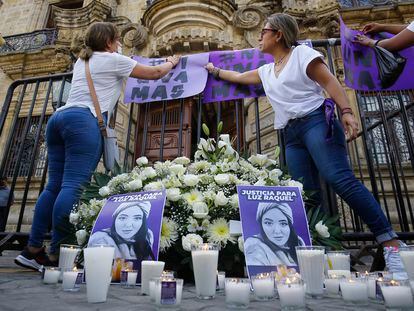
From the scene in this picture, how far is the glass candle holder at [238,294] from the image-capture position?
3.55 ft

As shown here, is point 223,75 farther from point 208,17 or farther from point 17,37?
point 17,37

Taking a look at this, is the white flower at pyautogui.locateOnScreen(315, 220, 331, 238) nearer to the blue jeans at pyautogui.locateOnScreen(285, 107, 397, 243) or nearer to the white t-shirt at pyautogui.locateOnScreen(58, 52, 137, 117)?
the blue jeans at pyautogui.locateOnScreen(285, 107, 397, 243)

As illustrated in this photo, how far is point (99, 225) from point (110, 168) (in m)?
0.57

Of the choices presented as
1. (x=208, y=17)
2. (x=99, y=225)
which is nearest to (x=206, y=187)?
(x=99, y=225)

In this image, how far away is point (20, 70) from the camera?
10789 millimetres

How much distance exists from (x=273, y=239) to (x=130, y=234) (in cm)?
78

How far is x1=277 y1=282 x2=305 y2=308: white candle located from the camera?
103 centimetres

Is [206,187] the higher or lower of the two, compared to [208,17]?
lower

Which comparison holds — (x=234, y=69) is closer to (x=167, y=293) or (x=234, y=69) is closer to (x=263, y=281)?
(x=263, y=281)

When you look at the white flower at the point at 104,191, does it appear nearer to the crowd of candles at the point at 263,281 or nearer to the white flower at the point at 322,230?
the crowd of candles at the point at 263,281

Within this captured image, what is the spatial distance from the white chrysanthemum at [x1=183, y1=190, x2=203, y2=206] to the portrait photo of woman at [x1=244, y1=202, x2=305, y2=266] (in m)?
0.36

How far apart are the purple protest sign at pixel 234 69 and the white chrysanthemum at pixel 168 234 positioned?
165cm

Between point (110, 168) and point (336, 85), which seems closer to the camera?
point (336, 85)

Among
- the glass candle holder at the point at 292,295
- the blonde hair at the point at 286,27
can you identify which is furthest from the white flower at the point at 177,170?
the blonde hair at the point at 286,27
